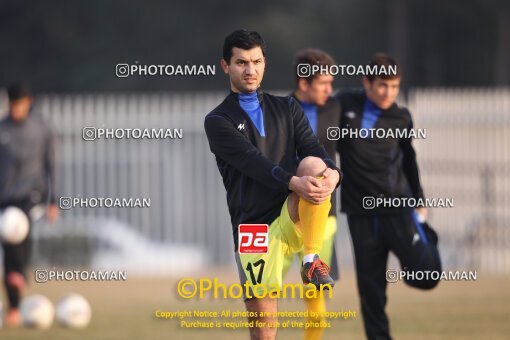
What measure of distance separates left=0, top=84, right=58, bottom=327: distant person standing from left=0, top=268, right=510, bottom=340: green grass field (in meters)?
0.95

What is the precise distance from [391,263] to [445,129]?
2.45 metres

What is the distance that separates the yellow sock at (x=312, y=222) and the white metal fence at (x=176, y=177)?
46.1 feet

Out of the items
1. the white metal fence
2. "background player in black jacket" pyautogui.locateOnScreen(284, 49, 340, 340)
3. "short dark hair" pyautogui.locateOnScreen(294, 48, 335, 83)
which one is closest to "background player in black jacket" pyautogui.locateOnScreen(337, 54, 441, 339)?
"background player in black jacket" pyautogui.locateOnScreen(284, 49, 340, 340)

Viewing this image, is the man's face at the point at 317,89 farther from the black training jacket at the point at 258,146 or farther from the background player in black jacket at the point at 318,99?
the black training jacket at the point at 258,146

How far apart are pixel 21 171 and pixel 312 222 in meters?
7.34

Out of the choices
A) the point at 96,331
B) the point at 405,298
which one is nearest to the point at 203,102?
the point at 405,298

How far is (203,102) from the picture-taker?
2323 cm

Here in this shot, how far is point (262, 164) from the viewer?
8.05m

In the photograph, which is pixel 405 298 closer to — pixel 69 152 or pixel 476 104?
pixel 476 104

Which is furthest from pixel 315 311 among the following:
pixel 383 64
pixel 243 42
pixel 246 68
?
pixel 383 64

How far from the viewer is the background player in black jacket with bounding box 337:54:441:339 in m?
10.4

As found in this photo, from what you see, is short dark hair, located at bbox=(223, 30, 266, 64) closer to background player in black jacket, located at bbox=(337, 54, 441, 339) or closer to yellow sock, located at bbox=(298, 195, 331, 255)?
yellow sock, located at bbox=(298, 195, 331, 255)

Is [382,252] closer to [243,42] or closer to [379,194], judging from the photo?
[379,194]

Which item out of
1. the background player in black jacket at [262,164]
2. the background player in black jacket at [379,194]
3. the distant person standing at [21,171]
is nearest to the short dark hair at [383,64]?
the background player in black jacket at [379,194]
